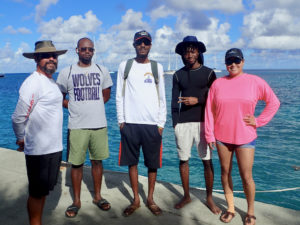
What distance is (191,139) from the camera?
4.19 metres

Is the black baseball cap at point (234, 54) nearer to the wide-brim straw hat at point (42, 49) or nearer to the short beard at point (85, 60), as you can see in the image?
the short beard at point (85, 60)

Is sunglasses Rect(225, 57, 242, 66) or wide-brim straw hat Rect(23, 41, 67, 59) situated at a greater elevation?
wide-brim straw hat Rect(23, 41, 67, 59)

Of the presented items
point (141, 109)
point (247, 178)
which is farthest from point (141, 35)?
point (247, 178)

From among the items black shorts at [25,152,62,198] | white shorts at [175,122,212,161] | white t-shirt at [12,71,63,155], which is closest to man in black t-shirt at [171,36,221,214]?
white shorts at [175,122,212,161]

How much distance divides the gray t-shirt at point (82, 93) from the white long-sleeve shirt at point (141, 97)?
0.37 metres

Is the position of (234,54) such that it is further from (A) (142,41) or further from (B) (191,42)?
(A) (142,41)

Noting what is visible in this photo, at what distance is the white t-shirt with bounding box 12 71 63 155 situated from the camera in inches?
117

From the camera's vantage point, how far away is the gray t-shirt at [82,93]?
398 centimetres

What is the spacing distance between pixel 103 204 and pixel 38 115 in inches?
72.5

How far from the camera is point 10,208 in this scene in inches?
161

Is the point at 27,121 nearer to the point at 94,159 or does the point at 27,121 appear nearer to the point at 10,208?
the point at 94,159

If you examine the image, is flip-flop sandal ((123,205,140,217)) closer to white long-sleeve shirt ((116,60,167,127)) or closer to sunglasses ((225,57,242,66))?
white long-sleeve shirt ((116,60,167,127))

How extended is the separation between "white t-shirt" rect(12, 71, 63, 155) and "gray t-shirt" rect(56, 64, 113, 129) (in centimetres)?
72

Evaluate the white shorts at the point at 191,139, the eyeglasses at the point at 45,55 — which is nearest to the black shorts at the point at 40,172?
the eyeglasses at the point at 45,55
